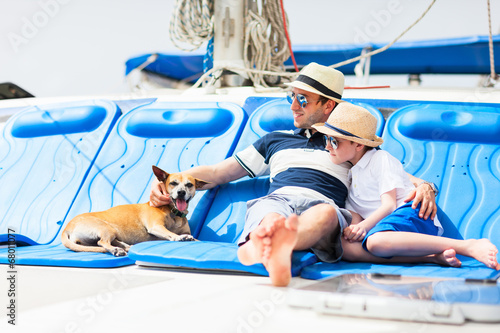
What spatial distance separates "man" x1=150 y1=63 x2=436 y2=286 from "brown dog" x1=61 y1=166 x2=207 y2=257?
7 centimetres

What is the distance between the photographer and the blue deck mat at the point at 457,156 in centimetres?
246

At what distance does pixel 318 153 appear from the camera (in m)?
2.56

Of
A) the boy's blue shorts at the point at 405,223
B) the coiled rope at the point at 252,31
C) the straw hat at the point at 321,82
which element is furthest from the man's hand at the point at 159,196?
the coiled rope at the point at 252,31

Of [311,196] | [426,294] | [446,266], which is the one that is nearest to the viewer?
[426,294]

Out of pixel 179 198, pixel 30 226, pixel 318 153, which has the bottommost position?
pixel 30 226

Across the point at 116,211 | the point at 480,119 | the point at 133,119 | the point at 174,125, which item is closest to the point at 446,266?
the point at 480,119

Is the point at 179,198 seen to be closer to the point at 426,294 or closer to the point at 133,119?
the point at 133,119

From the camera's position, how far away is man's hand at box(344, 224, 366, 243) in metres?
2.15

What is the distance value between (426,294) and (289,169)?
1.12 meters

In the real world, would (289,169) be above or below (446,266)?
above

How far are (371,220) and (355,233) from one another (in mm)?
87

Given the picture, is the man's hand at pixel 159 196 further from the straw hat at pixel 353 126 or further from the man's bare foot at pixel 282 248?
the man's bare foot at pixel 282 248

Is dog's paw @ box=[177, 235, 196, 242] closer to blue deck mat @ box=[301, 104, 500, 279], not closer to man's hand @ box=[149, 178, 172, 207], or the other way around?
man's hand @ box=[149, 178, 172, 207]

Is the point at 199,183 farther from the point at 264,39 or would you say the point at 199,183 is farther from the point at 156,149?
the point at 264,39
